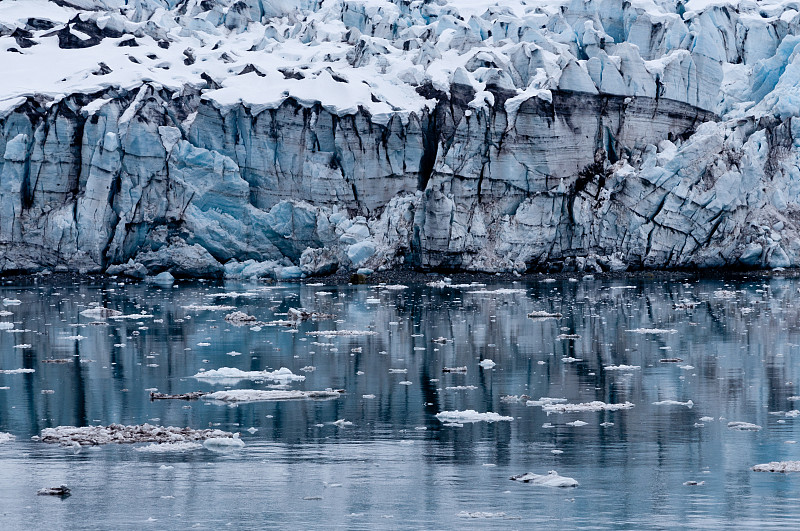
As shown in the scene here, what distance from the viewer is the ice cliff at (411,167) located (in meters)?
29.5

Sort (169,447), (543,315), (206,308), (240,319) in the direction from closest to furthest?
1. (169,447)
2. (240,319)
3. (543,315)
4. (206,308)

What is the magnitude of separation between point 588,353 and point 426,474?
23.3 ft

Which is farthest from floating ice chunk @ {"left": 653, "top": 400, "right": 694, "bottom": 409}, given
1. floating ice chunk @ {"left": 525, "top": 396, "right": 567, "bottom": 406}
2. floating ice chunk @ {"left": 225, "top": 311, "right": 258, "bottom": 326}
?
floating ice chunk @ {"left": 225, "top": 311, "right": 258, "bottom": 326}

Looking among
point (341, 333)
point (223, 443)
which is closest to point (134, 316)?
point (341, 333)

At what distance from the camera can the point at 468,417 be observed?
945 cm

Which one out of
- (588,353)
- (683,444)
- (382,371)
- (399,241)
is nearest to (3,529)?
(683,444)

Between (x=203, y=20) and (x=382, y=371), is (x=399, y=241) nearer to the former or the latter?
(x=203, y=20)

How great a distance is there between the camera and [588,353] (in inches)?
552

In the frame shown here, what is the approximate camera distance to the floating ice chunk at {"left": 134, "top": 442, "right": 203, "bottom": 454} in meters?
8.18

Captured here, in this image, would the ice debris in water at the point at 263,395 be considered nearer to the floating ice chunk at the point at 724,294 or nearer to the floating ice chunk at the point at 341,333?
the floating ice chunk at the point at 341,333

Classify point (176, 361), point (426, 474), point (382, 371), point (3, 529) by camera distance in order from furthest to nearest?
point (176, 361), point (382, 371), point (426, 474), point (3, 529)

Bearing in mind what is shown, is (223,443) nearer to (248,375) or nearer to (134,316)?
(248,375)

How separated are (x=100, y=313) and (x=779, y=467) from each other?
15.8 m

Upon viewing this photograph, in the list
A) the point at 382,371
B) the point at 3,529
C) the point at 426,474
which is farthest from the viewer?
the point at 382,371
